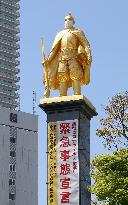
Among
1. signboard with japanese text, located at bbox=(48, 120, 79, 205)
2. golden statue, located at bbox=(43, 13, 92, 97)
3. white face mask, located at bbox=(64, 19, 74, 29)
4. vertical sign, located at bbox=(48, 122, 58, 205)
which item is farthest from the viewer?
white face mask, located at bbox=(64, 19, 74, 29)

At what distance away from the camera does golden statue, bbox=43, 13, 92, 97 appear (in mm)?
21953

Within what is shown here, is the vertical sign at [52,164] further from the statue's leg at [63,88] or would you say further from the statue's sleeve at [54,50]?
the statue's sleeve at [54,50]

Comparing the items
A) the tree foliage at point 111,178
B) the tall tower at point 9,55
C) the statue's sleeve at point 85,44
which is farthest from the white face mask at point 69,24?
the tall tower at point 9,55

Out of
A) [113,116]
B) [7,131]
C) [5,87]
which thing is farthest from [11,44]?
[113,116]

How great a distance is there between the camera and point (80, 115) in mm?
21297

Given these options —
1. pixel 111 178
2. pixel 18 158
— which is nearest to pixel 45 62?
pixel 111 178

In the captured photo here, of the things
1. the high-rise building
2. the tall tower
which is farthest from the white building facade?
the tall tower

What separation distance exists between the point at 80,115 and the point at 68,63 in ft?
6.76

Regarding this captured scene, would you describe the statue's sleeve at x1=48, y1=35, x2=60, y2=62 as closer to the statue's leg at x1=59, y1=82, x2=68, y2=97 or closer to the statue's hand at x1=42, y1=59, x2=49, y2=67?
the statue's hand at x1=42, y1=59, x2=49, y2=67

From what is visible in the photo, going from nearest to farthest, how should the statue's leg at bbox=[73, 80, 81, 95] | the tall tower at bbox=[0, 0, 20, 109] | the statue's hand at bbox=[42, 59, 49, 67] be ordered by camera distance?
the statue's leg at bbox=[73, 80, 81, 95], the statue's hand at bbox=[42, 59, 49, 67], the tall tower at bbox=[0, 0, 20, 109]

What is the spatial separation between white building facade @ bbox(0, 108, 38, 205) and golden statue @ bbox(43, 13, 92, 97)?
2768 inches

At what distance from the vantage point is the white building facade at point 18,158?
9288 centimetres

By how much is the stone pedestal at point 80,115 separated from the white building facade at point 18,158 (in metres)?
70.7

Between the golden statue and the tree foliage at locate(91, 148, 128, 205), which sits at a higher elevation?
the golden statue
